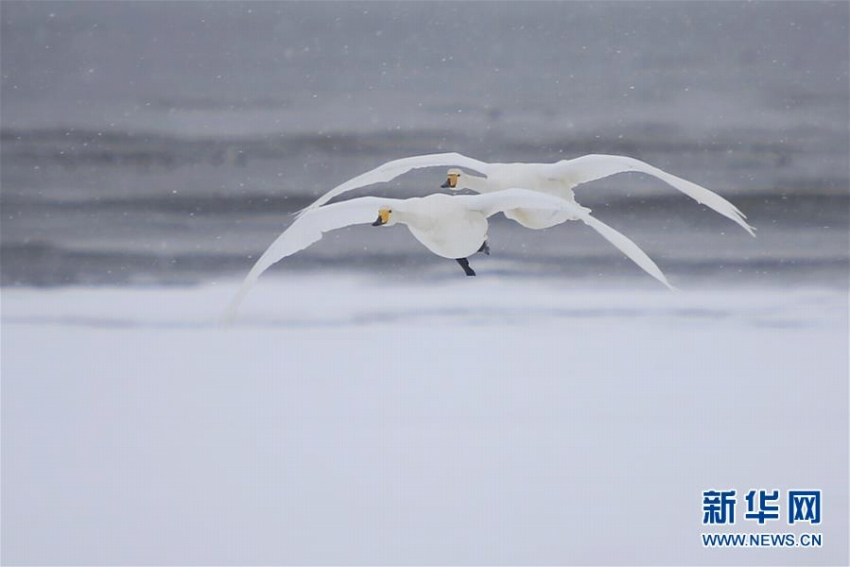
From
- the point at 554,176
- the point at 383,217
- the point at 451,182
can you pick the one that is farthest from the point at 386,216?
the point at 554,176

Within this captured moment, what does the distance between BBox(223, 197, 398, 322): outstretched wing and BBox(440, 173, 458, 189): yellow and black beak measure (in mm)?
229

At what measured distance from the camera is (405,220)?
6.91 feet

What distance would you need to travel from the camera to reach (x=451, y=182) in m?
2.34

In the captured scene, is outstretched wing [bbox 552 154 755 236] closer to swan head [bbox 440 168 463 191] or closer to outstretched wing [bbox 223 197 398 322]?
swan head [bbox 440 168 463 191]

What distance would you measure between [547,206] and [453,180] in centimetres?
40

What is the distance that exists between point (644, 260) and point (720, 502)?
112 cm

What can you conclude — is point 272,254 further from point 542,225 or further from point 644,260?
point 644,260

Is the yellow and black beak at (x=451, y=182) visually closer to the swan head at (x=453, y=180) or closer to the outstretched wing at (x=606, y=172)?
the swan head at (x=453, y=180)

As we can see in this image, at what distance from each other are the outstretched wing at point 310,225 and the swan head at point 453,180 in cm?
23

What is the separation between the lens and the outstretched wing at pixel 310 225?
6.91 ft

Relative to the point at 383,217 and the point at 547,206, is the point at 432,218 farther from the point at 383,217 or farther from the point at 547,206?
the point at 547,206

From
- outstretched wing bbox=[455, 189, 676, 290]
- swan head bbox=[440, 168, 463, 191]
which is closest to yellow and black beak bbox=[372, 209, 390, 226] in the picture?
outstretched wing bbox=[455, 189, 676, 290]

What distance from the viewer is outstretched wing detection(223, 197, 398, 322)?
211 centimetres

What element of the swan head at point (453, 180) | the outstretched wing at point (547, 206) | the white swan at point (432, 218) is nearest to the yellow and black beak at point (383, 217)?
the white swan at point (432, 218)
